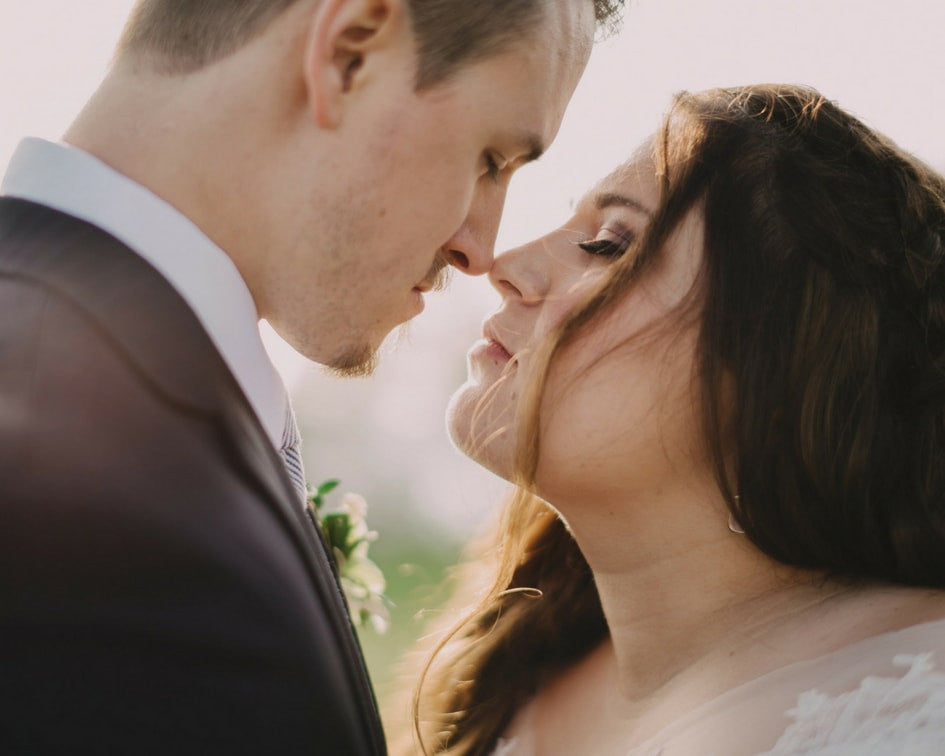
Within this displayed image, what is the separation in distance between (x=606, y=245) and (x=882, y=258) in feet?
2.20

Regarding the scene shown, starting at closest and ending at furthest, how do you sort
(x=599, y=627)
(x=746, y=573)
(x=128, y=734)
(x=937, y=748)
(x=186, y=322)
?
(x=128, y=734), (x=186, y=322), (x=937, y=748), (x=746, y=573), (x=599, y=627)

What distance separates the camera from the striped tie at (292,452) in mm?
1991

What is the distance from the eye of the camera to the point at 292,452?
81.6 inches

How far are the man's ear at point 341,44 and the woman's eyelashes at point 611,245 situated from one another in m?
0.78

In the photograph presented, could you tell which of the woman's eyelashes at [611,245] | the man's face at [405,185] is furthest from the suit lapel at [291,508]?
the woman's eyelashes at [611,245]

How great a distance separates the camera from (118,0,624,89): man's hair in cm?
198

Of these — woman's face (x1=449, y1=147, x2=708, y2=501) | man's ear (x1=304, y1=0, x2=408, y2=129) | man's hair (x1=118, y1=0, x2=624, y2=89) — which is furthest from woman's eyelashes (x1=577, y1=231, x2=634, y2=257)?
man's ear (x1=304, y1=0, x2=408, y2=129)

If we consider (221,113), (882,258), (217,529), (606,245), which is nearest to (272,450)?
(217,529)

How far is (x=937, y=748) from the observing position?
1699 millimetres

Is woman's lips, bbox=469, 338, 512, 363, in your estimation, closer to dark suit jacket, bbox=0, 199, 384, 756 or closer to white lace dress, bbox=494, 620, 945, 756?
white lace dress, bbox=494, 620, 945, 756

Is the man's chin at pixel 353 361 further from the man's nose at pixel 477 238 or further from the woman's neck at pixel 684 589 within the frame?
the woman's neck at pixel 684 589

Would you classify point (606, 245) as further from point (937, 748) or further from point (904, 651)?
point (937, 748)

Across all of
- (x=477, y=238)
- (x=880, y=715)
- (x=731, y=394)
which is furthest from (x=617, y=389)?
(x=880, y=715)

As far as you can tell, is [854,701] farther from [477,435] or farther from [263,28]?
[263,28]
